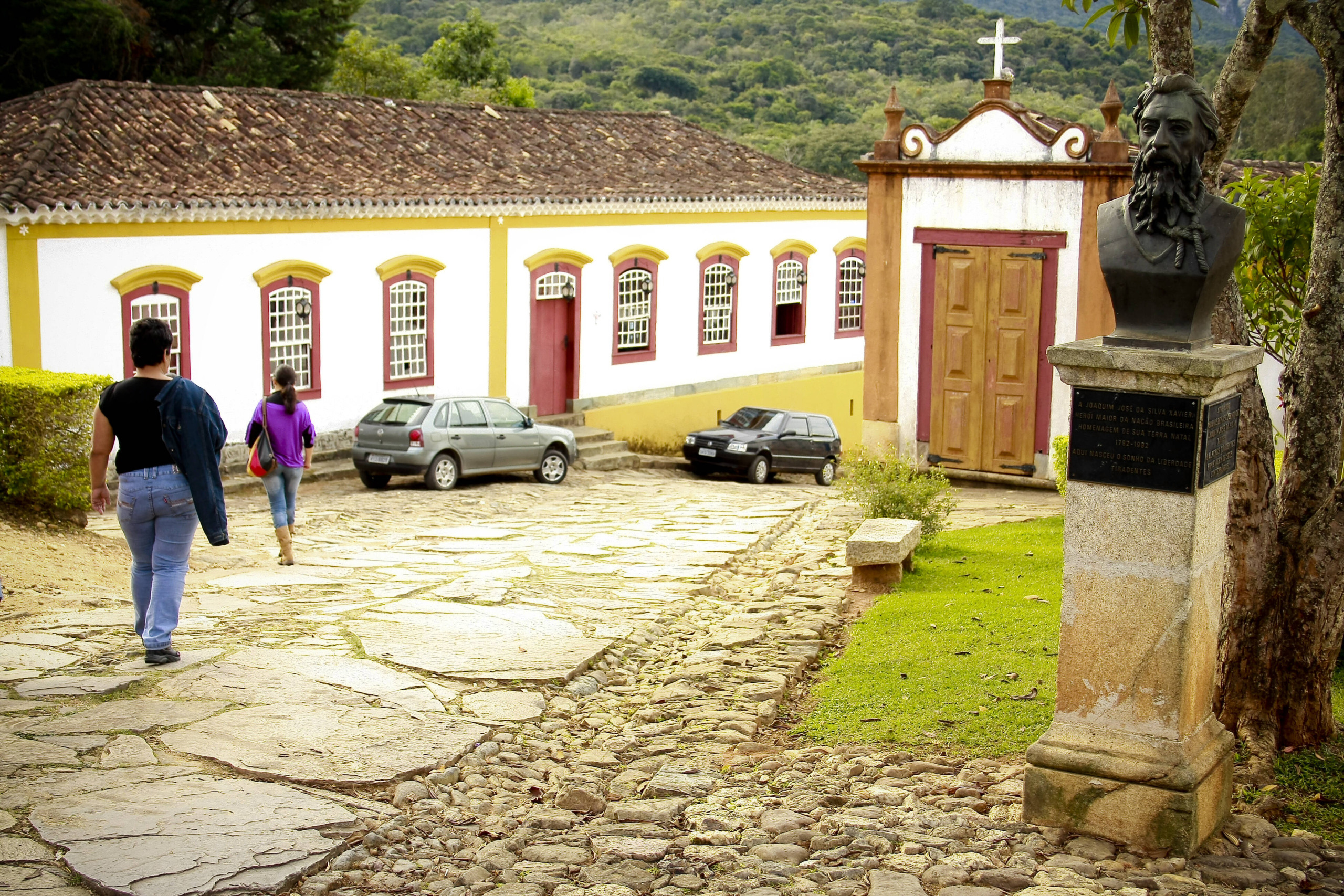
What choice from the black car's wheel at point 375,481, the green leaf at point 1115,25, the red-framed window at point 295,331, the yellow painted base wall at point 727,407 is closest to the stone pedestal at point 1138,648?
the green leaf at point 1115,25

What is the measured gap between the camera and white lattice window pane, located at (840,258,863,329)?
2900 cm

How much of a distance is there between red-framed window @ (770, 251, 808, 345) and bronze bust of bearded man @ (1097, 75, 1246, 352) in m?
21.8

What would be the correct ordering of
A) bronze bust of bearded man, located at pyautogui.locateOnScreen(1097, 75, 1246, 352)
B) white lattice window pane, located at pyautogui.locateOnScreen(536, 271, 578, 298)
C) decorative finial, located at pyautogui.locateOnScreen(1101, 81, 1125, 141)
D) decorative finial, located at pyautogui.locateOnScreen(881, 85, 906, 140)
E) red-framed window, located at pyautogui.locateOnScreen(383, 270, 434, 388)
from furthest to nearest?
1. white lattice window pane, located at pyautogui.locateOnScreen(536, 271, 578, 298)
2. red-framed window, located at pyautogui.locateOnScreen(383, 270, 434, 388)
3. decorative finial, located at pyautogui.locateOnScreen(881, 85, 906, 140)
4. decorative finial, located at pyautogui.locateOnScreen(1101, 81, 1125, 141)
5. bronze bust of bearded man, located at pyautogui.locateOnScreen(1097, 75, 1246, 352)

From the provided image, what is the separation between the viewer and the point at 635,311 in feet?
81.6

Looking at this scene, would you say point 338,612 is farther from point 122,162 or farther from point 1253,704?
point 122,162

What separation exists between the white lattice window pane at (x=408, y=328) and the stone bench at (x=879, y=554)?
12300 millimetres

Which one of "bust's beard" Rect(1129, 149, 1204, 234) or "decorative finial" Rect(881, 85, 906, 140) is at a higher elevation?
"decorative finial" Rect(881, 85, 906, 140)

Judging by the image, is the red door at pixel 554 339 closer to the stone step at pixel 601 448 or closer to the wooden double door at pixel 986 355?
the stone step at pixel 601 448

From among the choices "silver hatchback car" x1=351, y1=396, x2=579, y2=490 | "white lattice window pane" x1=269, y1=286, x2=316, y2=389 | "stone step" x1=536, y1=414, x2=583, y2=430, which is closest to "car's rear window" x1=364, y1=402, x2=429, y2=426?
"silver hatchback car" x1=351, y1=396, x2=579, y2=490

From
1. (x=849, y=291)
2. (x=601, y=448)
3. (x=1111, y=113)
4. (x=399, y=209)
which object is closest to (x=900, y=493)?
(x=1111, y=113)

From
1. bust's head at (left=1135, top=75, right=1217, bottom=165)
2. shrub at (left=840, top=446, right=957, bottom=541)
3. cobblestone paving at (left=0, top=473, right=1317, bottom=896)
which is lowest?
cobblestone paving at (left=0, top=473, right=1317, bottom=896)

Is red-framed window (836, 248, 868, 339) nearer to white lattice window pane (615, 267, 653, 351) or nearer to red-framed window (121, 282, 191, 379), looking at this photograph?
white lattice window pane (615, 267, 653, 351)

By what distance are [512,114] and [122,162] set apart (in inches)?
359

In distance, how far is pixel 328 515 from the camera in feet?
50.2
